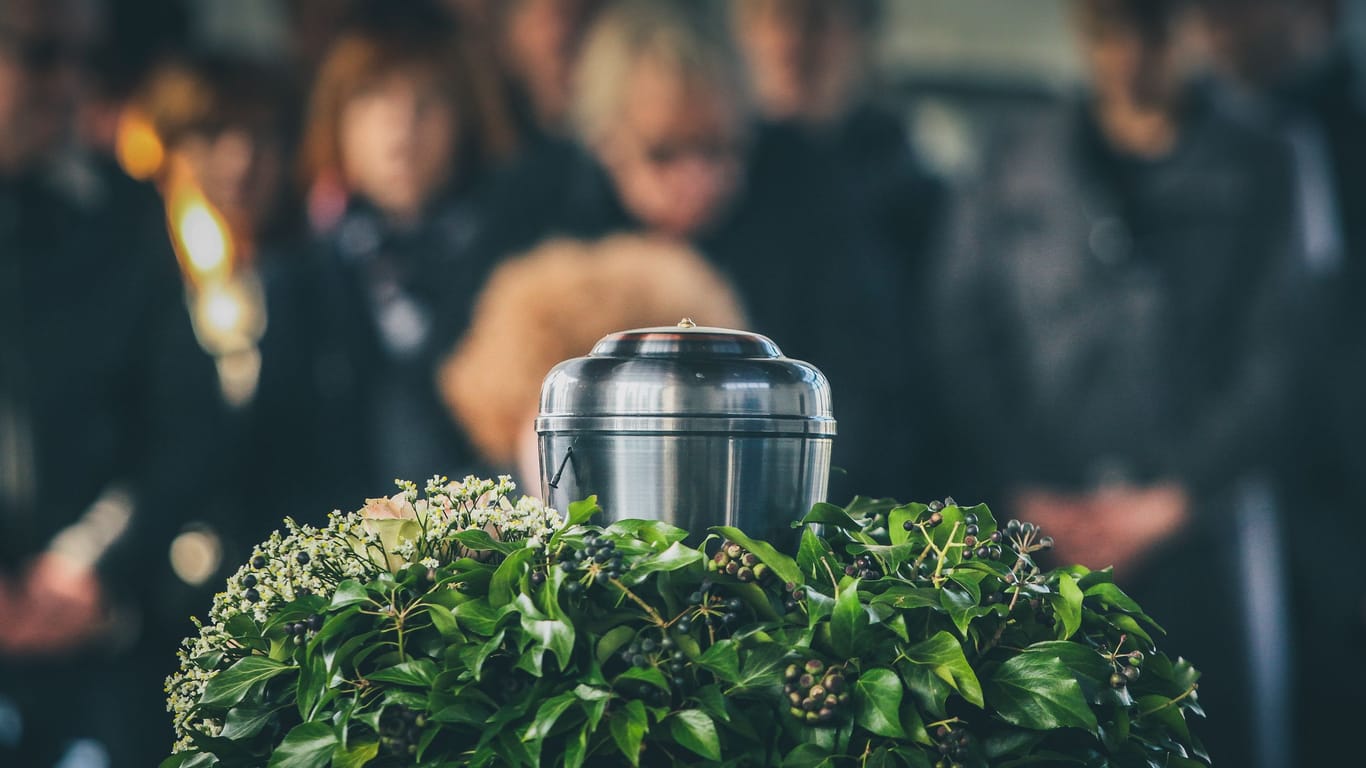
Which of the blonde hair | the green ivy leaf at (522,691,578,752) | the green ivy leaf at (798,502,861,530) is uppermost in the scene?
the blonde hair

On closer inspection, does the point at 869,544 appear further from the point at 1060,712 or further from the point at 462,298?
the point at 462,298

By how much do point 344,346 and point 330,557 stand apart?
293cm

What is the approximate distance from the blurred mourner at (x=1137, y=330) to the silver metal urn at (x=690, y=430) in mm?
2685

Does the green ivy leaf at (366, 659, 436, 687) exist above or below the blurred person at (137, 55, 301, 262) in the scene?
below

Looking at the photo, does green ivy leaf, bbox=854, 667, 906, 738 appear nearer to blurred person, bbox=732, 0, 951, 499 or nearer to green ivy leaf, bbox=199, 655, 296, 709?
green ivy leaf, bbox=199, 655, 296, 709

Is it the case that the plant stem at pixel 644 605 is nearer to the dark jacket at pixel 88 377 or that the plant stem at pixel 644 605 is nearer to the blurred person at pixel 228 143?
the dark jacket at pixel 88 377

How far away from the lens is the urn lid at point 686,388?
149 cm

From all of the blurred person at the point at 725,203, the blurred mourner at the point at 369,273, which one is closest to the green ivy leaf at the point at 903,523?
the blurred person at the point at 725,203

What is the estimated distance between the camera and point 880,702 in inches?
49.8

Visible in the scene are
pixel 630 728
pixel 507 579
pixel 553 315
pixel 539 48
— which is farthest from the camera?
pixel 539 48

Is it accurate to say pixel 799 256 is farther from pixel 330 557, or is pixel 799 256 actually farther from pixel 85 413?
pixel 330 557

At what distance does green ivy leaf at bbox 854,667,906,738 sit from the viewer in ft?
4.09

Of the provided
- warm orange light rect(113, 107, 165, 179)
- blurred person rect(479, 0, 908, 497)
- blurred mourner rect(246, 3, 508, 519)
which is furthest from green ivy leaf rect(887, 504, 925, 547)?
warm orange light rect(113, 107, 165, 179)

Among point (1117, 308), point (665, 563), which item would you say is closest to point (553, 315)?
point (665, 563)
